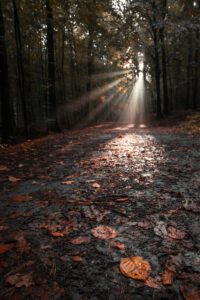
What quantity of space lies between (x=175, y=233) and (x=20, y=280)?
136cm

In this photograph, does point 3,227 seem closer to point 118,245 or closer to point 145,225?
point 118,245

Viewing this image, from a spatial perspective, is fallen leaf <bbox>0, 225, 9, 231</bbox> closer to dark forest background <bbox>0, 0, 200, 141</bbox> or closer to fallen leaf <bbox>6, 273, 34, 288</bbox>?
fallen leaf <bbox>6, 273, 34, 288</bbox>

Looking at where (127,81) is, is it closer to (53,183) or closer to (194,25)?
(194,25)

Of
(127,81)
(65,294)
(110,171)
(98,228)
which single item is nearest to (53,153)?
(110,171)

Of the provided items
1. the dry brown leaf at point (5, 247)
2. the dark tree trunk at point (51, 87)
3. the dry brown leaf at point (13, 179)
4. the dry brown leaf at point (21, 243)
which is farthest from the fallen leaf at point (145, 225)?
the dark tree trunk at point (51, 87)

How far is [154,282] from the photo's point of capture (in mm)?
1720

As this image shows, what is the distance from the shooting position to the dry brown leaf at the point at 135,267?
178 cm

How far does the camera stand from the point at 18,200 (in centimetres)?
317

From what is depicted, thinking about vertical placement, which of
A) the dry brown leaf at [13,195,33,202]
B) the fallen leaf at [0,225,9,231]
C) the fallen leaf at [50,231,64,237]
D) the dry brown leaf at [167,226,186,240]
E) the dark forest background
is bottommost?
the dry brown leaf at [167,226,186,240]

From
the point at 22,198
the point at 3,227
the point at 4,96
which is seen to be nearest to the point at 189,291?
the point at 3,227

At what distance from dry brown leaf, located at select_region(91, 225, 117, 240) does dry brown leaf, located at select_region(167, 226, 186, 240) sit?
0.50 meters

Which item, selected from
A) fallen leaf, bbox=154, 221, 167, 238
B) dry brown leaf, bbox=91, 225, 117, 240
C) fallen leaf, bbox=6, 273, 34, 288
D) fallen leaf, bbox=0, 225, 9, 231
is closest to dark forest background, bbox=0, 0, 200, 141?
fallen leaf, bbox=0, 225, 9, 231

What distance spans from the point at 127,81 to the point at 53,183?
2056cm

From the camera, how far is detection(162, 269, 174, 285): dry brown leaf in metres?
1.72
